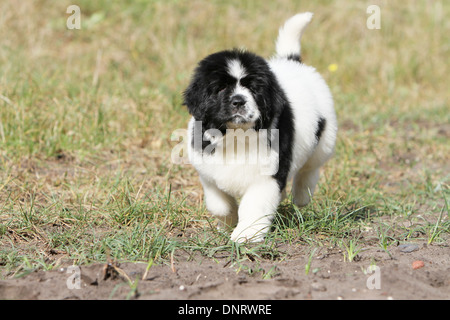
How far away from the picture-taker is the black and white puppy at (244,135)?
134 inches

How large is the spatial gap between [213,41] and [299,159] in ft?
16.1

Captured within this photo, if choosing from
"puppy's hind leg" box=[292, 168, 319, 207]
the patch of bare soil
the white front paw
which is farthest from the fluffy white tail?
the patch of bare soil

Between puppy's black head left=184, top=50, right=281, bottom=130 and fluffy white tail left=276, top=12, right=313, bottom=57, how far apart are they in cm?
101

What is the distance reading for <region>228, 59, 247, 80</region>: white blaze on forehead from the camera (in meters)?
3.39

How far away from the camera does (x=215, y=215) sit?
382cm

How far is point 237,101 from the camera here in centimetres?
332

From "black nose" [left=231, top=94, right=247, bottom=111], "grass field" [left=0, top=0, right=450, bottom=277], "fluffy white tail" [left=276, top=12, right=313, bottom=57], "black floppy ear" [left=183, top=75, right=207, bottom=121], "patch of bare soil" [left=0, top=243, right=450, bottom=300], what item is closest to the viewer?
"patch of bare soil" [left=0, top=243, right=450, bottom=300]

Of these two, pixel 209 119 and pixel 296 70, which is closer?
pixel 209 119

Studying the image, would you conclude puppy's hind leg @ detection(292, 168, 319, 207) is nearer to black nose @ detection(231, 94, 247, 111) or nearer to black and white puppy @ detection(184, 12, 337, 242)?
black and white puppy @ detection(184, 12, 337, 242)

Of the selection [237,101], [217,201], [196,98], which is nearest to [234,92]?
[237,101]

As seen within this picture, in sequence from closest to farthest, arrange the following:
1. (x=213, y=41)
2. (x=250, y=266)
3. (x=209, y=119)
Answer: (x=250, y=266) < (x=209, y=119) < (x=213, y=41)
